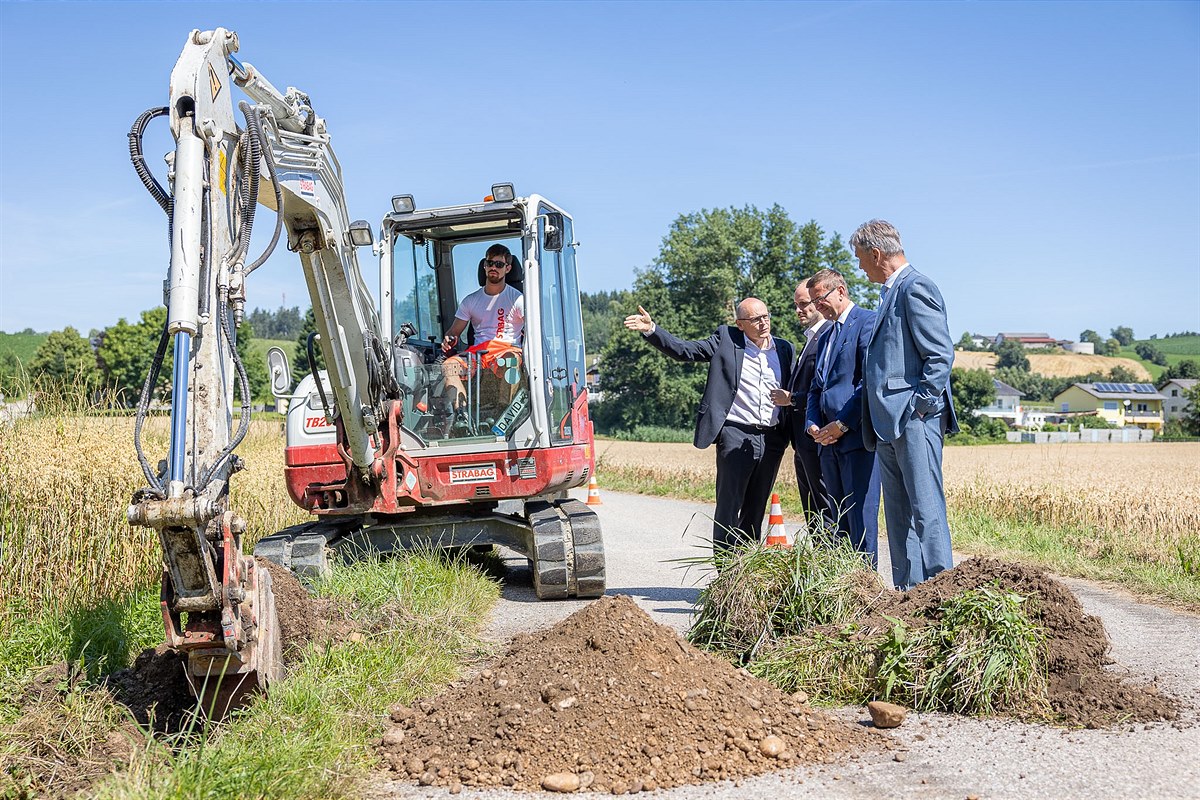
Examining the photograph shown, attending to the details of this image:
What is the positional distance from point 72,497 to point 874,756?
5.43 meters

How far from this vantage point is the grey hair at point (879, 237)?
627 cm

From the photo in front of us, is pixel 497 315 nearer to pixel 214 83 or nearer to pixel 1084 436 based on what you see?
pixel 214 83

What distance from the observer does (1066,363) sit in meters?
158

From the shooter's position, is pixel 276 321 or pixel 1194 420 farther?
pixel 276 321

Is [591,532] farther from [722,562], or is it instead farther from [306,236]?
[306,236]

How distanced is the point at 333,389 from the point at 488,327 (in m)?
1.73

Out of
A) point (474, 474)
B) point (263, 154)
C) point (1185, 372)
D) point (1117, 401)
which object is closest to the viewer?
point (263, 154)

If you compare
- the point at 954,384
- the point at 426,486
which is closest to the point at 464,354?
the point at 426,486

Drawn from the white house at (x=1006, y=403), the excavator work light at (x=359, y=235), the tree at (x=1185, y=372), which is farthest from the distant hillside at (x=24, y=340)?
the tree at (x=1185, y=372)

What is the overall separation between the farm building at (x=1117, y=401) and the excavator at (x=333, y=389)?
121 m

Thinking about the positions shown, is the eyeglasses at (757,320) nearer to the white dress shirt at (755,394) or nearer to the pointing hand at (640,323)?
the white dress shirt at (755,394)

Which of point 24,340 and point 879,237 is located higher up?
point 24,340

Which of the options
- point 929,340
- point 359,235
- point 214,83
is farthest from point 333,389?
point 929,340

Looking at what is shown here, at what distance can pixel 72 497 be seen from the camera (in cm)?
694
